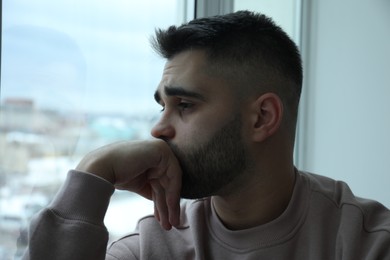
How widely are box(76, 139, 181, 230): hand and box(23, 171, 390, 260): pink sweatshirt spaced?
0.06 meters

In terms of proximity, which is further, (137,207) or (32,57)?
(137,207)

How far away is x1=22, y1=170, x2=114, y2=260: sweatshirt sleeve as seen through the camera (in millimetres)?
973

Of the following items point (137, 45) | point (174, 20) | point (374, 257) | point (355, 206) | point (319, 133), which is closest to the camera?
point (374, 257)

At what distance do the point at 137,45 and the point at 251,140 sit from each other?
0.58m

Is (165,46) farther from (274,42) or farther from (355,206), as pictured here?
(355,206)

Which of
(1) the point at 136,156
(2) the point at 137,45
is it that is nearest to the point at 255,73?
(1) the point at 136,156

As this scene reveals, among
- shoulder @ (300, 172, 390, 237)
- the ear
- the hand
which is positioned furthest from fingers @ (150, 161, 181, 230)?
shoulder @ (300, 172, 390, 237)

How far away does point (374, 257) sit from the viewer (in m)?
1.13

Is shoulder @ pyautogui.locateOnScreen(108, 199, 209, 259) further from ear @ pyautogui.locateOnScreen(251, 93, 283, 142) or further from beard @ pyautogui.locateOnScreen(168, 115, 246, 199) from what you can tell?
ear @ pyautogui.locateOnScreen(251, 93, 283, 142)

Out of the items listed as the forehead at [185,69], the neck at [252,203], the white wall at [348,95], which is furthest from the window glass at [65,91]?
the white wall at [348,95]

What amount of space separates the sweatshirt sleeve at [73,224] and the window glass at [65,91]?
30 centimetres

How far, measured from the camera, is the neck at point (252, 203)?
1.29 metres

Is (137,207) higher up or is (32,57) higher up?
(32,57)

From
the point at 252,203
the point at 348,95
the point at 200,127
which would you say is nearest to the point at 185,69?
the point at 200,127
